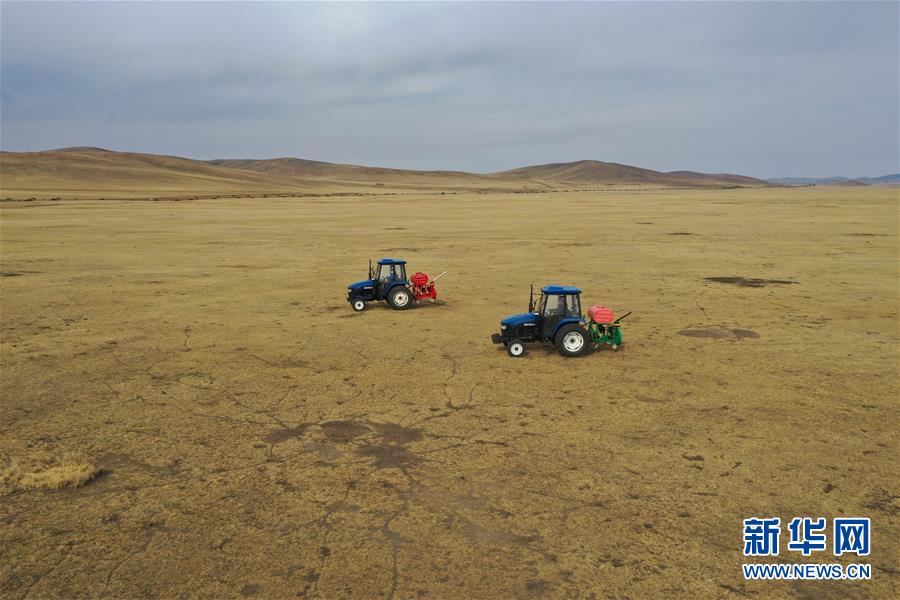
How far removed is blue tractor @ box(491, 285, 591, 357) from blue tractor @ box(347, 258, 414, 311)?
553cm

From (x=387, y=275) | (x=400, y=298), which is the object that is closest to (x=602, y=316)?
(x=400, y=298)

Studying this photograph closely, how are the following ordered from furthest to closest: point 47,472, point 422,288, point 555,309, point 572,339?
point 422,288, point 555,309, point 572,339, point 47,472

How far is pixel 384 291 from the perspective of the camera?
61.5 feet

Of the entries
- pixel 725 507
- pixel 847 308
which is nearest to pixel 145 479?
pixel 725 507

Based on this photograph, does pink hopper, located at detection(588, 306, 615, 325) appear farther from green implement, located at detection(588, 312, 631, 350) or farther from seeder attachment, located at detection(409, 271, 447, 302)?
seeder attachment, located at detection(409, 271, 447, 302)

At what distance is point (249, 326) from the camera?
16.5 meters

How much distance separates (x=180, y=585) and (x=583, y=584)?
422 cm

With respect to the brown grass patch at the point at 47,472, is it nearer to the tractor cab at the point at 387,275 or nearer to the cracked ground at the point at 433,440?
the cracked ground at the point at 433,440

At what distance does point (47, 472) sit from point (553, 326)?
32.5 ft

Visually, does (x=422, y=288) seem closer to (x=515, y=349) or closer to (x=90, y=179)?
(x=515, y=349)

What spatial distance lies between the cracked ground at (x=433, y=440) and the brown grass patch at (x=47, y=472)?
5.8 inches

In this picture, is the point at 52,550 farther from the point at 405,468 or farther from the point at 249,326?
the point at 249,326

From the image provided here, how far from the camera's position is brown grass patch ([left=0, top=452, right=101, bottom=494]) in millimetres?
8141

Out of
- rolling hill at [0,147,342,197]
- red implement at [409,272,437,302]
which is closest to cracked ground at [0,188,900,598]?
red implement at [409,272,437,302]
